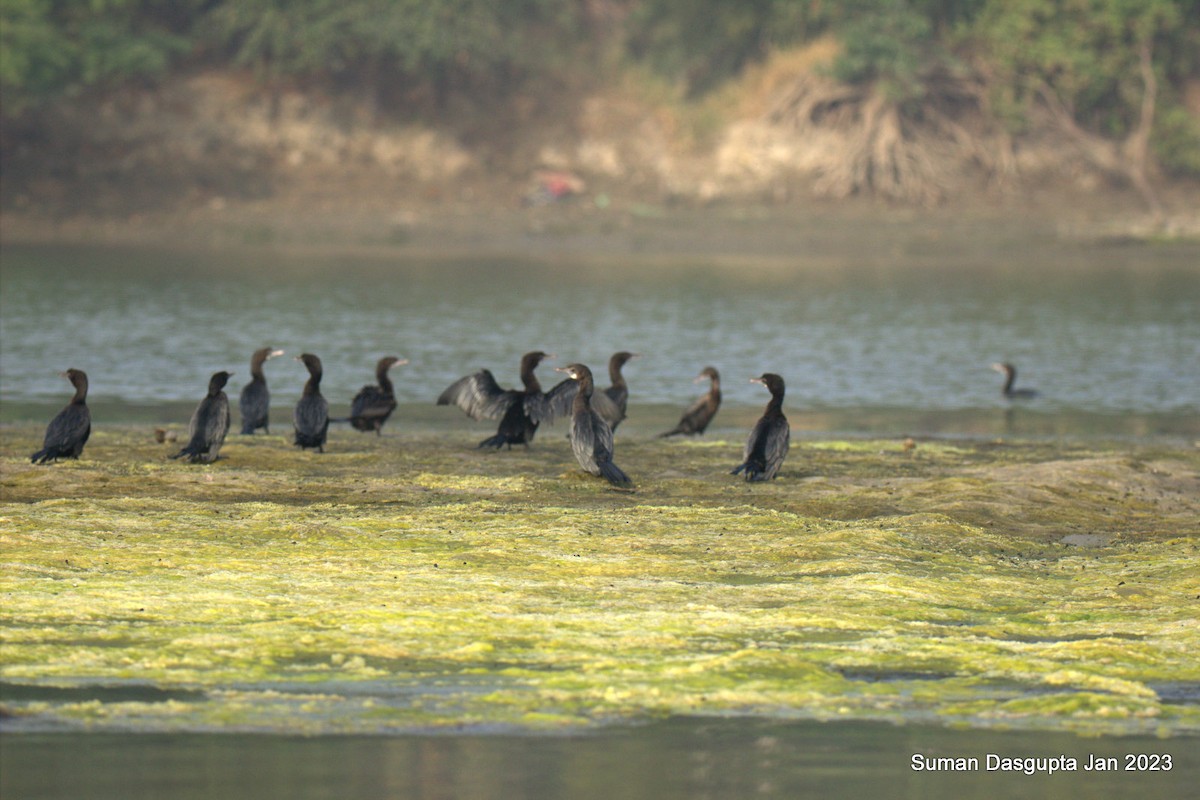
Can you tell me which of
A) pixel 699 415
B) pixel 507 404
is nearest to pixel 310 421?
pixel 507 404

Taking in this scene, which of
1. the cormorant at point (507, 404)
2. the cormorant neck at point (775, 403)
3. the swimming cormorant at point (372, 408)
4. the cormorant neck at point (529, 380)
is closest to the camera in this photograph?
the cormorant neck at point (775, 403)

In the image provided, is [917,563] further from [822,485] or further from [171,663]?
[171,663]

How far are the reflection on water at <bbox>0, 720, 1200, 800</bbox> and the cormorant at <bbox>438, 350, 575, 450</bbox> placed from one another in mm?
9137

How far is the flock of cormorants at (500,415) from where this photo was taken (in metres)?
15.4

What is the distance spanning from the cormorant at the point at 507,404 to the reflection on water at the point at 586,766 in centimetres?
914

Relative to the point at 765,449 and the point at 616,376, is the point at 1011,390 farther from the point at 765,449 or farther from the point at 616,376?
the point at 765,449

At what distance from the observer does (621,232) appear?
4916cm

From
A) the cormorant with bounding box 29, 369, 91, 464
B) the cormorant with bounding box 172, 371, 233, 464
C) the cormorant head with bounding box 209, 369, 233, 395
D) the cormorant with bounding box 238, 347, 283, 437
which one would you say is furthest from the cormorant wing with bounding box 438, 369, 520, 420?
the cormorant with bounding box 29, 369, 91, 464

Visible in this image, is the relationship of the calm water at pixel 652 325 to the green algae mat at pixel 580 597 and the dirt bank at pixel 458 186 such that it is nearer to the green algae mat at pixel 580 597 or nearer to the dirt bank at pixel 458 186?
the dirt bank at pixel 458 186

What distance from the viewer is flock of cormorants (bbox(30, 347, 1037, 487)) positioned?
15352 millimetres

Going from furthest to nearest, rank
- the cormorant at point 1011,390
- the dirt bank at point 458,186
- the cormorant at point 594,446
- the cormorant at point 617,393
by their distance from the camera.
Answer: the dirt bank at point 458,186 < the cormorant at point 1011,390 < the cormorant at point 617,393 < the cormorant at point 594,446

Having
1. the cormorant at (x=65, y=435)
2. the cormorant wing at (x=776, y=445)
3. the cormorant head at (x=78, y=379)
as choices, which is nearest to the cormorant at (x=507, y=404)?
the cormorant wing at (x=776, y=445)

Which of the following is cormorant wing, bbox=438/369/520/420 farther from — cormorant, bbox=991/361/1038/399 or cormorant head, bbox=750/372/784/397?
cormorant, bbox=991/361/1038/399

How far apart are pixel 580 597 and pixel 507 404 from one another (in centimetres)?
718
